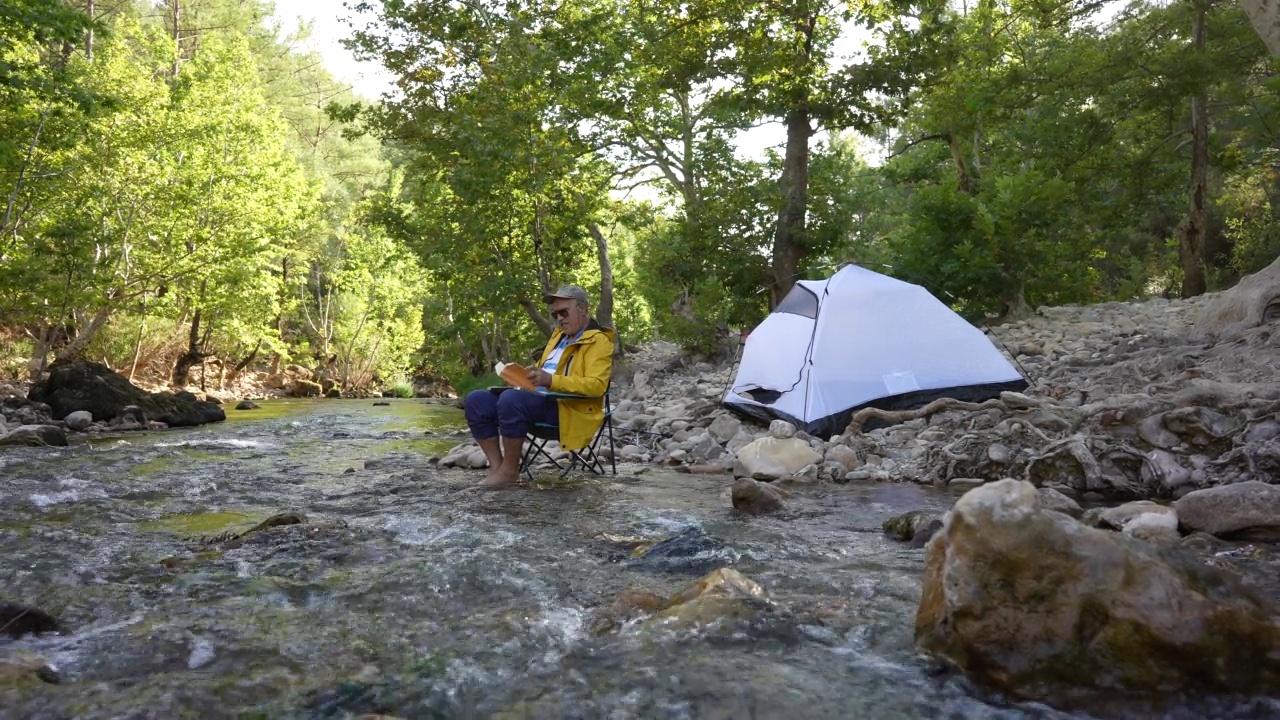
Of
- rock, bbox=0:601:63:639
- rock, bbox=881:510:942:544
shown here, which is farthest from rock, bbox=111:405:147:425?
rock, bbox=881:510:942:544

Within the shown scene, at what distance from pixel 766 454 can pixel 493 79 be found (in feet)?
34.8

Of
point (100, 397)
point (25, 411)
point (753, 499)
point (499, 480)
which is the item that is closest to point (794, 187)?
point (499, 480)

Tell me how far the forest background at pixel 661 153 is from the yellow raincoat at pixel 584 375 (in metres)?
5.19

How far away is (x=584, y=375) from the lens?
575 cm

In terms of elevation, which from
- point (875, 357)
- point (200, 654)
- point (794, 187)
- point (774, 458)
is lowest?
point (200, 654)

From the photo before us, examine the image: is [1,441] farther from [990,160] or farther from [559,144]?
[990,160]

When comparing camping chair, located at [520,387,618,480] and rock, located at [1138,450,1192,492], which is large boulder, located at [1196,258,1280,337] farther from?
camping chair, located at [520,387,618,480]

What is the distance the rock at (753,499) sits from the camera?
4.71 metres

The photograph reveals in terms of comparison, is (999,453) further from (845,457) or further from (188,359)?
(188,359)

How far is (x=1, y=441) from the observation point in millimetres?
8438

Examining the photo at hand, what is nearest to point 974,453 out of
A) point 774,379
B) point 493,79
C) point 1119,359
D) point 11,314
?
point 774,379

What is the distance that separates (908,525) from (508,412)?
2.86 meters

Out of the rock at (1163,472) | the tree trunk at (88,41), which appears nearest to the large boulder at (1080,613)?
the rock at (1163,472)

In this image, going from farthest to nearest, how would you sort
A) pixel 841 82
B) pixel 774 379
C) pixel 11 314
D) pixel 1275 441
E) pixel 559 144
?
pixel 11 314
pixel 559 144
pixel 841 82
pixel 774 379
pixel 1275 441
